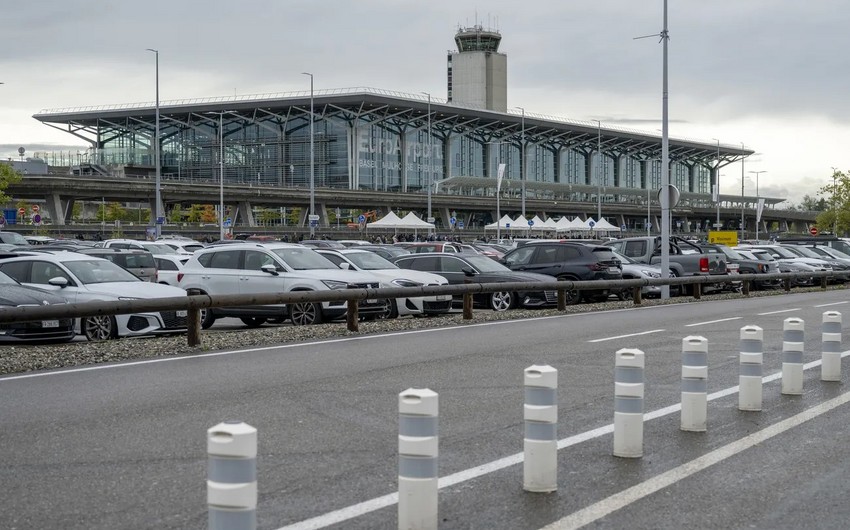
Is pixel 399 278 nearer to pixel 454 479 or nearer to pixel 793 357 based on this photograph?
pixel 793 357

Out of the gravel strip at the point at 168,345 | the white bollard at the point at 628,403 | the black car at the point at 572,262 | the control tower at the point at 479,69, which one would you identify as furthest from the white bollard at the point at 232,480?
the control tower at the point at 479,69

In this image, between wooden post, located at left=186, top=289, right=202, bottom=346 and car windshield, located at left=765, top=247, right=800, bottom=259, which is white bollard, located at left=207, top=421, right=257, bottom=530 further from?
car windshield, located at left=765, top=247, right=800, bottom=259

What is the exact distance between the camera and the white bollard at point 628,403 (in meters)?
7.22

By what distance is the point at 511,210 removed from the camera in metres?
125

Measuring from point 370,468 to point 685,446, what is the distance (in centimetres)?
252

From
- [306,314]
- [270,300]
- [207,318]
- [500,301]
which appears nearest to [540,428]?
[270,300]

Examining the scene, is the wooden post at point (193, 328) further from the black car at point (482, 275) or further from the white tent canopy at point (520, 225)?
the white tent canopy at point (520, 225)

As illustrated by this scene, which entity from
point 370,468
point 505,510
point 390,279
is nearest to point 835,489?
point 505,510

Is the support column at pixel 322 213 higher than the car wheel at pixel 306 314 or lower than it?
higher

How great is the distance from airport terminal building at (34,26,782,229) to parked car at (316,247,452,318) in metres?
75.1

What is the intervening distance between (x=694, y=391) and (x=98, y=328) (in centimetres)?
1092

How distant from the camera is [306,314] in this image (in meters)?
19.1

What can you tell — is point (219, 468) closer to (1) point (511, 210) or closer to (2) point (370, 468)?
(2) point (370, 468)

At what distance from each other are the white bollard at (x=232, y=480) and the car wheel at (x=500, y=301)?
1968cm
